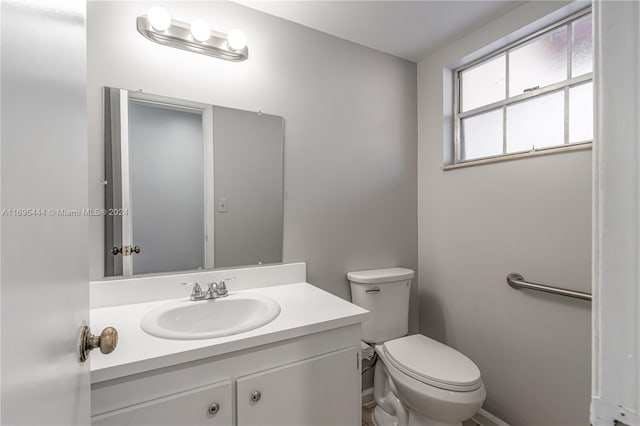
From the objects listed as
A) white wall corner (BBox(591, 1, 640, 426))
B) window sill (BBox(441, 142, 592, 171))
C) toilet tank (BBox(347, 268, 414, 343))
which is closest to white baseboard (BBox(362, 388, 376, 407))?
toilet tank (BBox(347, 268, 414, 343))

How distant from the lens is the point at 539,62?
4.98ft

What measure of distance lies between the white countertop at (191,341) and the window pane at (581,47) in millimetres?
1511

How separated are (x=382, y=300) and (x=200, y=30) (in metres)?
1.67

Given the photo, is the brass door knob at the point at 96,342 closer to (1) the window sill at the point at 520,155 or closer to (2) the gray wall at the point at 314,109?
(2) the gray wall at the point at 314,109

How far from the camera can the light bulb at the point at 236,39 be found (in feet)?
4.50

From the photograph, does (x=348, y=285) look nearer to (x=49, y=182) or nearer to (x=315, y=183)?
(x=315, y=183)

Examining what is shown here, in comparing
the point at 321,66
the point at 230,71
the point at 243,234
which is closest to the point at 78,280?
the point at 243,234

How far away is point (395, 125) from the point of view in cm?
199

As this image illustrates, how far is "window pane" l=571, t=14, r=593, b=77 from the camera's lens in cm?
133

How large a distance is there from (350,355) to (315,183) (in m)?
0.92

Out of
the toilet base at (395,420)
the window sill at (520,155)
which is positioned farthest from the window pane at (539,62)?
the toilet base at (395,420)

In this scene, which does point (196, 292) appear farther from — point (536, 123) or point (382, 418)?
point (536, 123)

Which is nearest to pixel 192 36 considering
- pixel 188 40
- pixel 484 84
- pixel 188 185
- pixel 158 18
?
pixel 188 40

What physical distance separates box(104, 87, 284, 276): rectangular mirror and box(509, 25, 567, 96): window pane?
1.35 m
